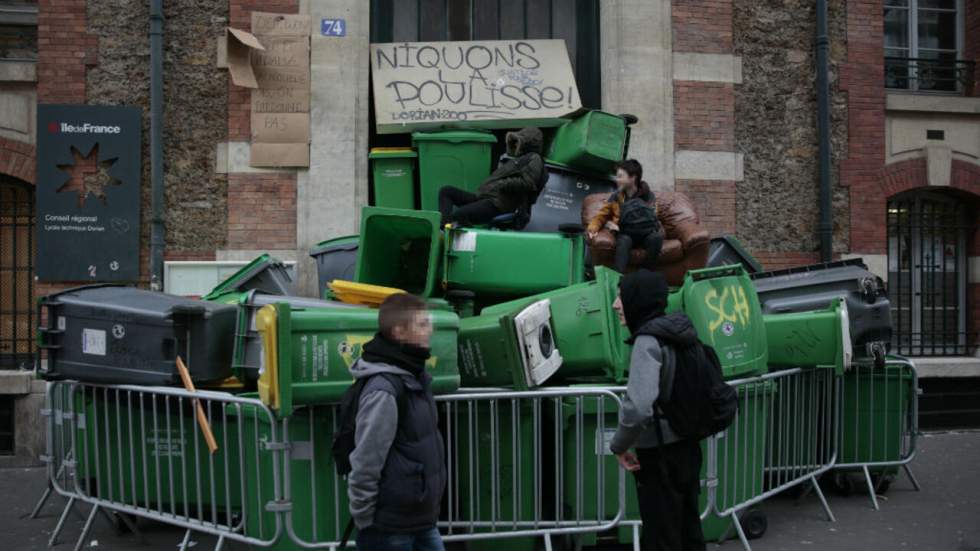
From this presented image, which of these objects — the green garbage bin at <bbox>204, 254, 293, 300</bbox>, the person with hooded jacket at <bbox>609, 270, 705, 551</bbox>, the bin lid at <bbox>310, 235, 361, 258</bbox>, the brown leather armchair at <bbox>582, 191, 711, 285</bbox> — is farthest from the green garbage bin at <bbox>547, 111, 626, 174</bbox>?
the person with hooded jacket at <bbox>609, 270, 705, 551</bbox>

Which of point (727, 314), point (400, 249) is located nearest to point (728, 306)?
point (727, 314)

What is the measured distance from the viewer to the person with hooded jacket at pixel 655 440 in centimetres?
427

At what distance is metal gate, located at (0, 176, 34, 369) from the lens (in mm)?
9359

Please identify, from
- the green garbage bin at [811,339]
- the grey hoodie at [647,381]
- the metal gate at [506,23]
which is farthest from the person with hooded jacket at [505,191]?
the grey hoodie at [647,381]

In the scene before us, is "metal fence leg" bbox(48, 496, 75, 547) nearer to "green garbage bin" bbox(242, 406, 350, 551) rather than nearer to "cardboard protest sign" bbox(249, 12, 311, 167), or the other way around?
"green garbage bin" bbox(242, 406, 350, 551)

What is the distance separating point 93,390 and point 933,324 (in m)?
9.40

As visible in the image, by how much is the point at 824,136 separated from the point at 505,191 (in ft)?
15.6

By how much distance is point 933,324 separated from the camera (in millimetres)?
10906

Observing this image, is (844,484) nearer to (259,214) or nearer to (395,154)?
(395,154)

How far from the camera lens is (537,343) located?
5492 mm

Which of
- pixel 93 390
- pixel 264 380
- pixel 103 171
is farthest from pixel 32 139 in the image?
pixel 264 380

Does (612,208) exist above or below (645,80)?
below

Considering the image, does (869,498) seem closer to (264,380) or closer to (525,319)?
(525,319)

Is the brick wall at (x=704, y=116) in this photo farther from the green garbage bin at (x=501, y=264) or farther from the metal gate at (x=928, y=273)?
the green garbage bin at (x=501, y=264)
